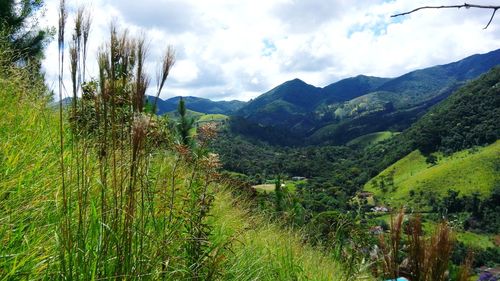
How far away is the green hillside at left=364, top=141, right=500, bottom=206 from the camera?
11906 centimetres

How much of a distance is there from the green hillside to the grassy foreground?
11213cm

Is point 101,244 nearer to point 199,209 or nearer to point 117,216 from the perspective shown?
point 117,216

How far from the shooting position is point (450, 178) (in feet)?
411

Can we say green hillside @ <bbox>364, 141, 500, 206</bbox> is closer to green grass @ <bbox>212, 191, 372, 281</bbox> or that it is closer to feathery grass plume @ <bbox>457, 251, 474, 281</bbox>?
green grass @ <bbox>212, 191, 372, 281</bbox>

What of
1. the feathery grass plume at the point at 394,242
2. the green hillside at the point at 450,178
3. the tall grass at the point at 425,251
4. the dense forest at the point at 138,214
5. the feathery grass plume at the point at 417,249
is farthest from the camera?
the green hillside at the point at 450,178

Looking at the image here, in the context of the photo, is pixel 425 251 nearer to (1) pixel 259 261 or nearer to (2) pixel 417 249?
(2) pixel 417 249

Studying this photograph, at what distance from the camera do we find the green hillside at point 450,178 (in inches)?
4688

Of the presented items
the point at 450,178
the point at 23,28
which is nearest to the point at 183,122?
the point at 23,28

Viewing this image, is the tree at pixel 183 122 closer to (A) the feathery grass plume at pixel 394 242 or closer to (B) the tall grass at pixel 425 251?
(B) the tall grass at pixel 425 251

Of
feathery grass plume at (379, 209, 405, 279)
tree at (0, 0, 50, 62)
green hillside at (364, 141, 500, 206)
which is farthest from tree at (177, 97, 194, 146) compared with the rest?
green hillside at (364, 141, 500, 206)

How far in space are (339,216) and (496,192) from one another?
129078mm

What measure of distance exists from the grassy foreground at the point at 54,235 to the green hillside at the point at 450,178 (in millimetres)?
112128

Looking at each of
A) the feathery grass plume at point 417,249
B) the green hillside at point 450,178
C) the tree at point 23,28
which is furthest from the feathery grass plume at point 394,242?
the green hillside at point 450,178

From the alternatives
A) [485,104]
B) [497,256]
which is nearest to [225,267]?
[497,256]
